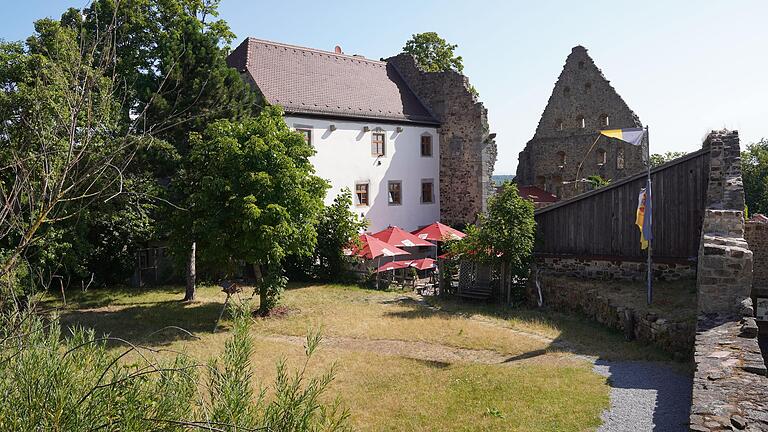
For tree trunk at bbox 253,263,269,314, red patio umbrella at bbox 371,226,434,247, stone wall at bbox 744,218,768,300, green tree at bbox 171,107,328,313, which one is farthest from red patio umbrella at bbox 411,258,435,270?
stone wall at bbox 744,218,768,300

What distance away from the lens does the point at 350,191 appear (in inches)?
1011

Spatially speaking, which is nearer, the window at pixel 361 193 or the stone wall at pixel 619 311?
the stone wall at pixel 619 311

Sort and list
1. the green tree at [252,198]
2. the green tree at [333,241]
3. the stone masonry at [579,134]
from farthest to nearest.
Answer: the stone masonry at [579,134] < the green tree at [333,241] < the green tree at [252,198]

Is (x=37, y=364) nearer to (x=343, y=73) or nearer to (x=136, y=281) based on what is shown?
(x=136, y=281)

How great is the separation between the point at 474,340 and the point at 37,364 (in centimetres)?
1135

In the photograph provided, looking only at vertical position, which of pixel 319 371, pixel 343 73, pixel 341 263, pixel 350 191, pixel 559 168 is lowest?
pixel 319 371

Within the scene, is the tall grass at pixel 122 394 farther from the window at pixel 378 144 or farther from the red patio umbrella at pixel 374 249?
the window at pixel 378 144

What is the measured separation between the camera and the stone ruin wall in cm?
661

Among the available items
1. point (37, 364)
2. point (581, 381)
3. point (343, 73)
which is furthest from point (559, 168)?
point (37, 364)

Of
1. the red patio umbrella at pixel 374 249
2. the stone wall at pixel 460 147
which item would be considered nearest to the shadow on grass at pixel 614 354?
the red patio umbrella at pixel 374 249

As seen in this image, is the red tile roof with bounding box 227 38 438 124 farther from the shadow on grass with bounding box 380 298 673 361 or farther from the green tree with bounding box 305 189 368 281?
the shadow on grass with bounding box 380 298 673 361

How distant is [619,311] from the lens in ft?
45.5

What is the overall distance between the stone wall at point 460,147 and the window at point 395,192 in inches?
112

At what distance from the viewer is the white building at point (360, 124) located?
25125 millimetres
